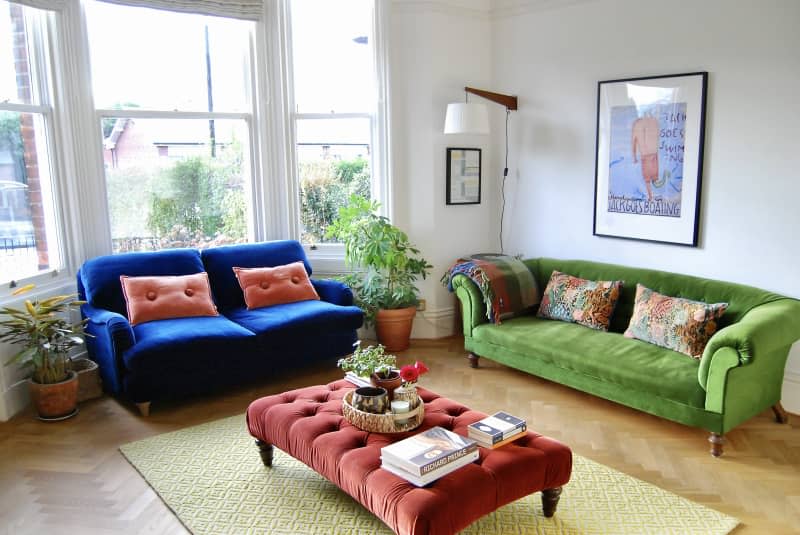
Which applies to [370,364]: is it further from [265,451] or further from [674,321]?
[674,321]

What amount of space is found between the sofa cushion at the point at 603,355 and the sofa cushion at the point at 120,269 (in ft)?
6.84

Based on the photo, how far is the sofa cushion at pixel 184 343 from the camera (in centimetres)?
359

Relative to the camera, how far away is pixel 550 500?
262cm

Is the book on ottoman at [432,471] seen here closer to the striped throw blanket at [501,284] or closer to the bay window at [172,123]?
the striped throw blanket at [501,284]

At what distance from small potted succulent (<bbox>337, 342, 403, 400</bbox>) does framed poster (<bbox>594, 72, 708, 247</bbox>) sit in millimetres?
2203

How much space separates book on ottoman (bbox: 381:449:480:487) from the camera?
2232mm

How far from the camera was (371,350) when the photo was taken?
3.04 metres

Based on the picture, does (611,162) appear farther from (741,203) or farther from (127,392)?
(127,392)

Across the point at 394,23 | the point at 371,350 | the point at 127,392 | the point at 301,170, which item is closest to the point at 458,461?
the point at 371,350

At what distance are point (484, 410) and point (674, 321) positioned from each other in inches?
47.2

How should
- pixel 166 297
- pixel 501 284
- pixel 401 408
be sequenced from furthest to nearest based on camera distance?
1. pixel 501 284
2. pixel 166 297
3. pixel 401 408

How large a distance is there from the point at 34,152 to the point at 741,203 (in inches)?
173

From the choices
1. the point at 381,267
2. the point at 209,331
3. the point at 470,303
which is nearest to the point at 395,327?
the point at 381,267

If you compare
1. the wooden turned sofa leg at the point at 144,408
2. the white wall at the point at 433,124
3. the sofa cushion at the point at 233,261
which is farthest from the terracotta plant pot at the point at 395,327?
the wooden turned sofa leg at the point at 144,408
